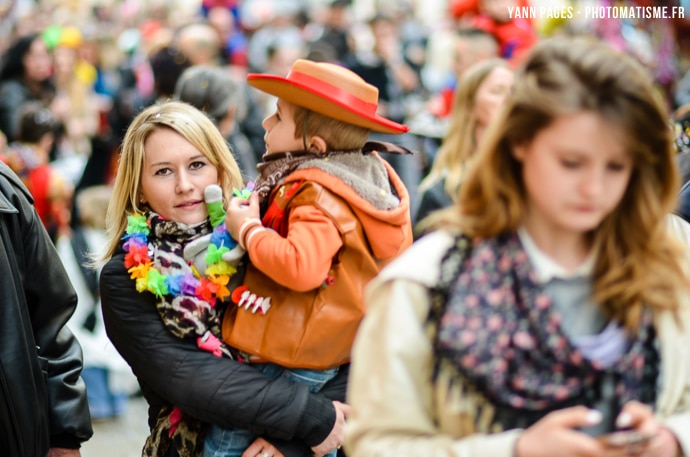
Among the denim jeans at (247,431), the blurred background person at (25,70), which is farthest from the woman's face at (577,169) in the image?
the blurred background person at (25,70)

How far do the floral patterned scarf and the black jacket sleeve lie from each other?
100 centimetres

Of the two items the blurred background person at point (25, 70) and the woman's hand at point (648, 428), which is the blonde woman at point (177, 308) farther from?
the blurred background person at point (25, 70)

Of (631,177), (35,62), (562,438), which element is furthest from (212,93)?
(35,62)

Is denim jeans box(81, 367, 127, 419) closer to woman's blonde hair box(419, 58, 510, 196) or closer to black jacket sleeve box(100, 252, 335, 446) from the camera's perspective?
woman's blonde hair box(419, 58, 510, 196)

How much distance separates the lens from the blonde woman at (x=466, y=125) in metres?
4.91

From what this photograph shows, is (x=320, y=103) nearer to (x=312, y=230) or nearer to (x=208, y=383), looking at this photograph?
(x=312, y=230)

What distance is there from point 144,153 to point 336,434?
1.09 metres

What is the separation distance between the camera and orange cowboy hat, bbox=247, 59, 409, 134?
299 centimetres

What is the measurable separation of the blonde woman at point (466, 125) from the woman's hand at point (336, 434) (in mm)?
2080

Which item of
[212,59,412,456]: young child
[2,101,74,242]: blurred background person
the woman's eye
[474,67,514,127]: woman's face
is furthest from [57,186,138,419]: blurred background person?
the woman's eye

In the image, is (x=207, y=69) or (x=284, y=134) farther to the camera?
(x=207, y=69)

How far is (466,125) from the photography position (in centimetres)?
503

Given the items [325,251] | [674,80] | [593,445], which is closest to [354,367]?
[593,445]

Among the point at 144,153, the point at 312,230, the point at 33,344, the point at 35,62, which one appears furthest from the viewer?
the point at 35,62
